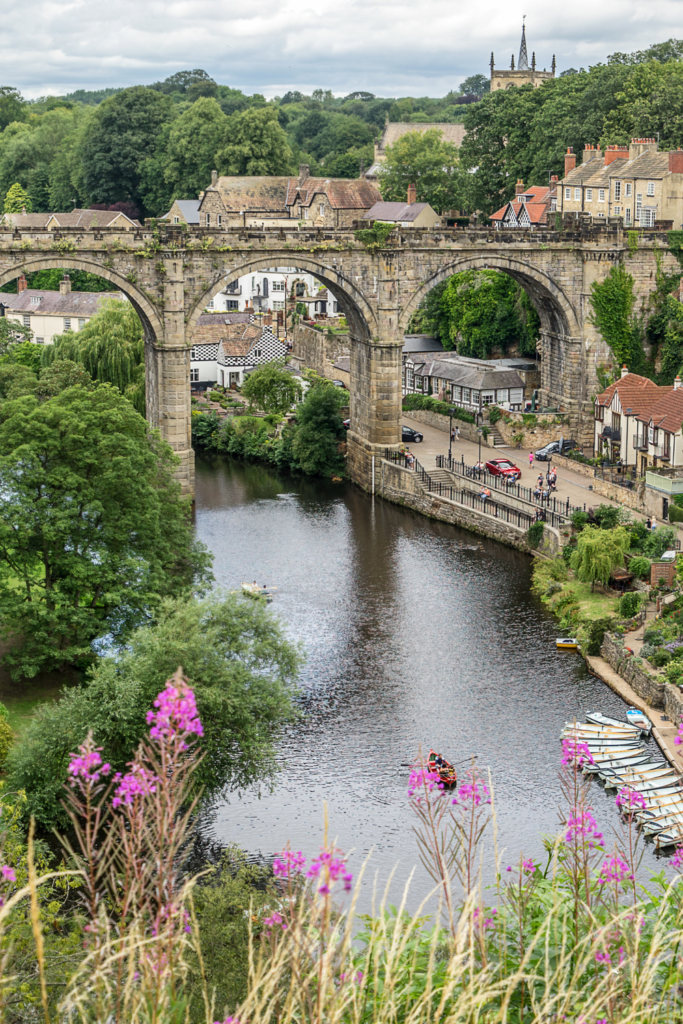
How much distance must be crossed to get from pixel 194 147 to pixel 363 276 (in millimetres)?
91260

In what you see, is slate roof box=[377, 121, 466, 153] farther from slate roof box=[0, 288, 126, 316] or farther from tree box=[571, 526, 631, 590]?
tree box=[571, 526, 631, 590]

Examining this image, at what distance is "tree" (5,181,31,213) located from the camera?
174 metres

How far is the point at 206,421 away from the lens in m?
94.1

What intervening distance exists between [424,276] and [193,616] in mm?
46500

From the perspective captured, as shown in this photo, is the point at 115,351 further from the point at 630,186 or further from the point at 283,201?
the point at 283,201

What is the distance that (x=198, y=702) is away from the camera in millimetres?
34344

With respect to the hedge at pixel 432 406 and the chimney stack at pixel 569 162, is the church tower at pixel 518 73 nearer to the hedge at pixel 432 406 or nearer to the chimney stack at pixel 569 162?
the chimney stack at pixel 569 162

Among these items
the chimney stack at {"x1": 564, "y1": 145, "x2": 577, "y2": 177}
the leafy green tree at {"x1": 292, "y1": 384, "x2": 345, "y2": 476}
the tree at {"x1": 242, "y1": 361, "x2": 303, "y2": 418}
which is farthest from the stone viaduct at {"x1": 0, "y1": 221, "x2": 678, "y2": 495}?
the chimney stack at {"x1": 564, "y1": 145, "x2": 577, "y2": 177}

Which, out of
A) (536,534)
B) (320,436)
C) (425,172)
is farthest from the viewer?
(425,172)

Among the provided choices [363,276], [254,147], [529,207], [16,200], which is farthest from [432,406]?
[16,200]

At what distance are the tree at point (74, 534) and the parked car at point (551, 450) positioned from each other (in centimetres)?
3734

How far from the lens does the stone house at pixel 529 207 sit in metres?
99.1

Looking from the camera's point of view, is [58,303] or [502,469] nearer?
[502,469]

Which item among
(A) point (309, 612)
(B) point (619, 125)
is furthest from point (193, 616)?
(B) point (619, 125)
